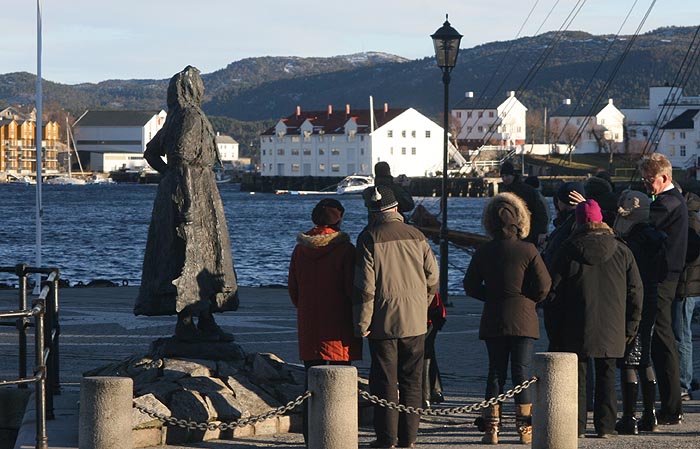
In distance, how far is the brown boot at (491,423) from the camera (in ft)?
32.4

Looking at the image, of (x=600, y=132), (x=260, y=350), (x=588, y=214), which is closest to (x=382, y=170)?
(x=260, y=350)

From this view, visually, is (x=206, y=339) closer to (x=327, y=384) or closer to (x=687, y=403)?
(x=327, y=384)

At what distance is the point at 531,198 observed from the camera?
48.1ft

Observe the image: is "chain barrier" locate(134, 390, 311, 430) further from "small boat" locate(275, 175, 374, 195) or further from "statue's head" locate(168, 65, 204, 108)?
"small boat" locate(275, 175, 374, 195)

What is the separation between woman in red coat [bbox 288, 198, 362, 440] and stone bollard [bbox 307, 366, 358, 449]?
66 centimetres

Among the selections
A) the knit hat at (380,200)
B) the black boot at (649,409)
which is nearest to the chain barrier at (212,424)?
the knit hat at (380,200)

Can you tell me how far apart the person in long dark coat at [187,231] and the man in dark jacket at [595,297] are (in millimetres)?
2851

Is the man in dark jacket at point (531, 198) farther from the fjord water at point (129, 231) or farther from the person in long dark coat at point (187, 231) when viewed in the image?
the fjord water at point (129, 231)

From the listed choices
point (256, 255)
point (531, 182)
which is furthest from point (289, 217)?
point (531, 182)

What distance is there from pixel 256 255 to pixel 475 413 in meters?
49.3

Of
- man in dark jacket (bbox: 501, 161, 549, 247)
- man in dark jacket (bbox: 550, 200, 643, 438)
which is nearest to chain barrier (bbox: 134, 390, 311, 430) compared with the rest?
man in dark jacket (bbox: 550, 200, 643, 438)

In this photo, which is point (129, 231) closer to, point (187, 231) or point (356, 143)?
point (187, 231)

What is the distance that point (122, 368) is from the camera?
11055mm

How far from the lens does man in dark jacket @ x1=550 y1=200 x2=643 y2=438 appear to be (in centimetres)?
991
